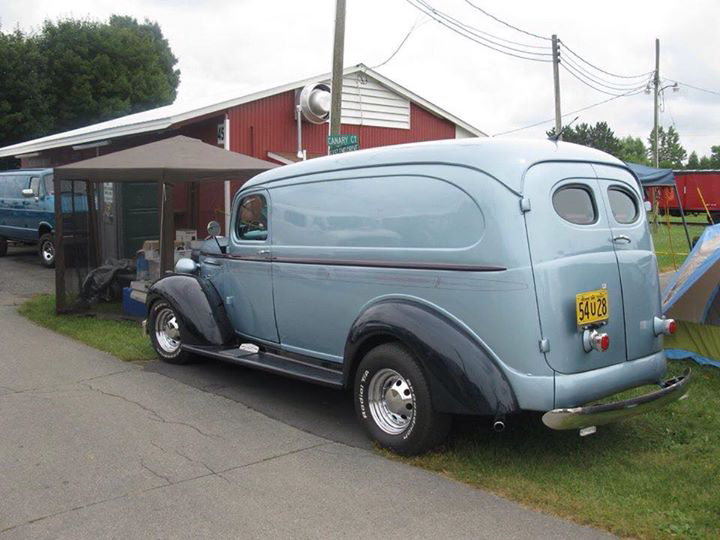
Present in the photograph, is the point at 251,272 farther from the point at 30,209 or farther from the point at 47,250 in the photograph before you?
the point at 30,209

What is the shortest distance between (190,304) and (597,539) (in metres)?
4.70

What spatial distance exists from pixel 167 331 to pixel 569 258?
15.9 feet

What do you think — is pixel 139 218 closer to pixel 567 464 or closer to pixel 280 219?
pixel 280 219

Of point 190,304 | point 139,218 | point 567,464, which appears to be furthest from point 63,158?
point 567,464

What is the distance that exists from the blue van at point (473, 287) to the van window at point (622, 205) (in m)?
0.02

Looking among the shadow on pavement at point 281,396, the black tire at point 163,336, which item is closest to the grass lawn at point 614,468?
the shadow on pavement at point 281,396

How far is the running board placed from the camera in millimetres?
5864

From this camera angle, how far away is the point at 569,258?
4828mm

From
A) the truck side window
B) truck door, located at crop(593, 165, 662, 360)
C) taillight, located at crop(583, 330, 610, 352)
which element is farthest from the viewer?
the truck side window

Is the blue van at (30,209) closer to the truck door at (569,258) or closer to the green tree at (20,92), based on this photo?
Result: the green tree at (20,92)

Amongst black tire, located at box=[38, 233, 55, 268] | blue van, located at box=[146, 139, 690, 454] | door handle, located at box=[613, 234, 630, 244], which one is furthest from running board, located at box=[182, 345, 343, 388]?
black tire, located at box=[38, 233, 55, 268]

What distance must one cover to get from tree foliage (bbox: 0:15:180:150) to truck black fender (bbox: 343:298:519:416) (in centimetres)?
2815

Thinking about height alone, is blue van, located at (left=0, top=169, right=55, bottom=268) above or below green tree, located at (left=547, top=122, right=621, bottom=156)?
below

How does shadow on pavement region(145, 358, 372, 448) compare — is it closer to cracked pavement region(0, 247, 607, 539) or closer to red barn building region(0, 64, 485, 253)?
cracked pavement region(0, 247, 607, 539)
